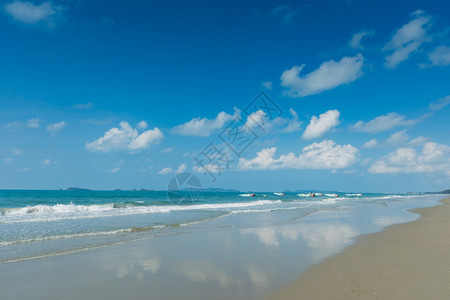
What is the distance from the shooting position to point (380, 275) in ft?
23.5

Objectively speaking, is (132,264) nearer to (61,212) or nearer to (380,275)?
(380,275)

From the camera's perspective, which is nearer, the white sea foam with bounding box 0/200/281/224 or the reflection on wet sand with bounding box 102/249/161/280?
the reflection on wet sand with bounding box 102/249/161/280

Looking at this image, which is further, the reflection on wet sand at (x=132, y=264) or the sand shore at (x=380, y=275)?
the reflection on wet sand at (x=132, y=264)

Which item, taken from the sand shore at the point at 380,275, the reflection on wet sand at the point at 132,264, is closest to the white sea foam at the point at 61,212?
the reflection on wet sand at the point at 132,264

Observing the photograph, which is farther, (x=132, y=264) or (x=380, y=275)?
(x=132, y=264)

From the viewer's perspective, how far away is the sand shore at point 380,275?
5938 mm

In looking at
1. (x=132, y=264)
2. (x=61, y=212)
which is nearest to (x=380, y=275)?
(x=132, y=264)

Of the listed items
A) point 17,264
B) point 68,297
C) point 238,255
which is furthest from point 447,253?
point 17,264

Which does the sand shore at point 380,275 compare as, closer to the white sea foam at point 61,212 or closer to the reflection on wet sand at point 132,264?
the reflection on wet sand at point 132,264

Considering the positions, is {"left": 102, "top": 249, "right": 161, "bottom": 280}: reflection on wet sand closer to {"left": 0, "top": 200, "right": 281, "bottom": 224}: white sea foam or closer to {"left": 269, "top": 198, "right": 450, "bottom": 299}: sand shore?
{"left": 269, "top": 198, "right": 450, "bottom": 299}: sand shore

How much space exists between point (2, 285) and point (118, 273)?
97.5 inches

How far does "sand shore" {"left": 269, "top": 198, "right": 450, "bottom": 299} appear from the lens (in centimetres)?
594

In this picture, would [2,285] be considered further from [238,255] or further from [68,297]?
[238,255]

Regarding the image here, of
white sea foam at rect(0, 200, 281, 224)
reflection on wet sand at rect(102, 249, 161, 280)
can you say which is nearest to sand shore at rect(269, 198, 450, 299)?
reflection on wet sand at rect(102, 249, 161, 280)
